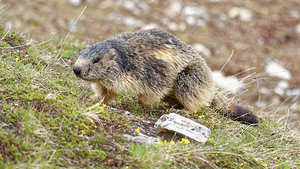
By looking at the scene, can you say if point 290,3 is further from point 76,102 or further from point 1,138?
point 1,138

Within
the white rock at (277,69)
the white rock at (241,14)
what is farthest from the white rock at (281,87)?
the white rock at (241,14)

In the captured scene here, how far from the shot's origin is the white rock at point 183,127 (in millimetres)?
5594

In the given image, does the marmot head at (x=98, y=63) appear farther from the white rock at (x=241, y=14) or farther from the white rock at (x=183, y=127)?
the white rock at (x=241, y=14)

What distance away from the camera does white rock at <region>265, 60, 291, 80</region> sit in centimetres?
1285

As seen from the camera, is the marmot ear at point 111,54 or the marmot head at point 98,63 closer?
the marmot head at point 98,63

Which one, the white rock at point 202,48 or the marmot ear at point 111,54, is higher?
the marmot ear at point 111,54

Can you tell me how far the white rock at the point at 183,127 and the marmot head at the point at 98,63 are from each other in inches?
50.1

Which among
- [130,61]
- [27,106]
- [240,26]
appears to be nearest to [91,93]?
[130,61]

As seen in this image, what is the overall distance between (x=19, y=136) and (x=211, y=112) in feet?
12.9

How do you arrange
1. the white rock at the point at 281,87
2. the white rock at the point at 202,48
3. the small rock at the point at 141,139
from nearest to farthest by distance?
the small rock at the point at 141,139 < the white rock at the point at 281,87 < the white rock at the point at 202,48

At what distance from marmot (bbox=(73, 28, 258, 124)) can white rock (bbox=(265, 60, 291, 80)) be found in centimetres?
609

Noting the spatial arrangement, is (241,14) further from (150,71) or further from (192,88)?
(150,71)

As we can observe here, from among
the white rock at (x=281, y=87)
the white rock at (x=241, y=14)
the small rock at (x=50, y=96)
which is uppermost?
the small rock at (x=50, y=96)

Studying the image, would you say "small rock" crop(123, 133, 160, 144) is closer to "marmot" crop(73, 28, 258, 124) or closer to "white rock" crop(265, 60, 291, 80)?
"marmot" crop(73, 28, 258, 124)
